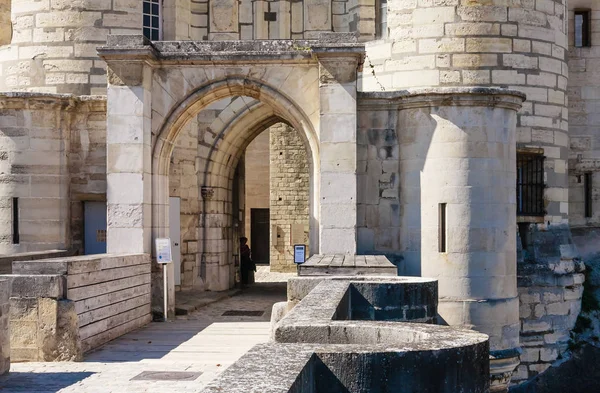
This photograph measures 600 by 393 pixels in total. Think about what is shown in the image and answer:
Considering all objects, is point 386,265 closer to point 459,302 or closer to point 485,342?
point 459,302

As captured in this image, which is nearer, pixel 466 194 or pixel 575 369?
pixel 466 194

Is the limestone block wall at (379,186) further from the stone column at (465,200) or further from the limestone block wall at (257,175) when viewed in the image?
the limestone block wall at (257,175)

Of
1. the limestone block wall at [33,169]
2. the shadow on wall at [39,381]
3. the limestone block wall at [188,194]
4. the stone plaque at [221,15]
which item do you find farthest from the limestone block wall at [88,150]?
the shadow on wall at [39,381]

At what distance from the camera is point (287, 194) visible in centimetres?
2512

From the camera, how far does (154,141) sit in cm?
1156

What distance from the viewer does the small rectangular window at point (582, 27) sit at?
16.2m

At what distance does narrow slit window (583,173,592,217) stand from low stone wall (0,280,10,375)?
1166cm

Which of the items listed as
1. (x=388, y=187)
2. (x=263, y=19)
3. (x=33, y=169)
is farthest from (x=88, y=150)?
(x=388, y=187)

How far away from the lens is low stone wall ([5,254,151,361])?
8.03 m

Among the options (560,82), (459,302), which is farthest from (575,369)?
(560,82)

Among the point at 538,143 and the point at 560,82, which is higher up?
the point at 560,82

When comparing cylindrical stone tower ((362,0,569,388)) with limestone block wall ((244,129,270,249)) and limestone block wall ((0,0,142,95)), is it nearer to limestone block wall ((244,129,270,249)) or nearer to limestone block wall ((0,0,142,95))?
limestone block wall ((0,0,142,95))

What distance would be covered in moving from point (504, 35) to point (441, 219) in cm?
366

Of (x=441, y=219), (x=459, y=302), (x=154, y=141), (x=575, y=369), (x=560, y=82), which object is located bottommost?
(x=575, y=369)
